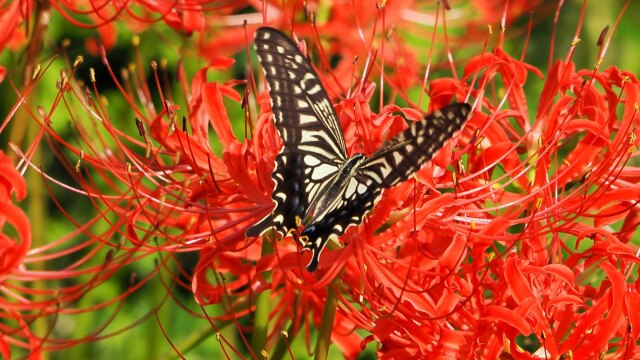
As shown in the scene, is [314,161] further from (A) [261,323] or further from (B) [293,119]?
(A) [261,323]

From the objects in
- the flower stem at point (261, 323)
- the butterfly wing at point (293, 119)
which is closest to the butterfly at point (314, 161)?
the butterfly wing at point (293, 119)

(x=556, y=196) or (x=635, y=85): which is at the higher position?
(x=635, y=85)

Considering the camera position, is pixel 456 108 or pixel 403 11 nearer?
pixel 456 108

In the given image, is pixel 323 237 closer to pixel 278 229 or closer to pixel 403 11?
pixel 278 229

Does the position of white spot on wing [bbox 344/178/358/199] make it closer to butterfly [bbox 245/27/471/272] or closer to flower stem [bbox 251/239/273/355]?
butterfly [bbox 245/27/471/272]

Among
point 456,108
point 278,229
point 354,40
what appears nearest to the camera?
point 456,108

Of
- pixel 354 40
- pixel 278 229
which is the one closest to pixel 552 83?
pixel 278 229

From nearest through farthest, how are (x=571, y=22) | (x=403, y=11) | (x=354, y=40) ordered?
(x=354, y=40), (x=403, y=11), (x=571, y=22)

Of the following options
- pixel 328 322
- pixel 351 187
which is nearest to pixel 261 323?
pixel 328 322
